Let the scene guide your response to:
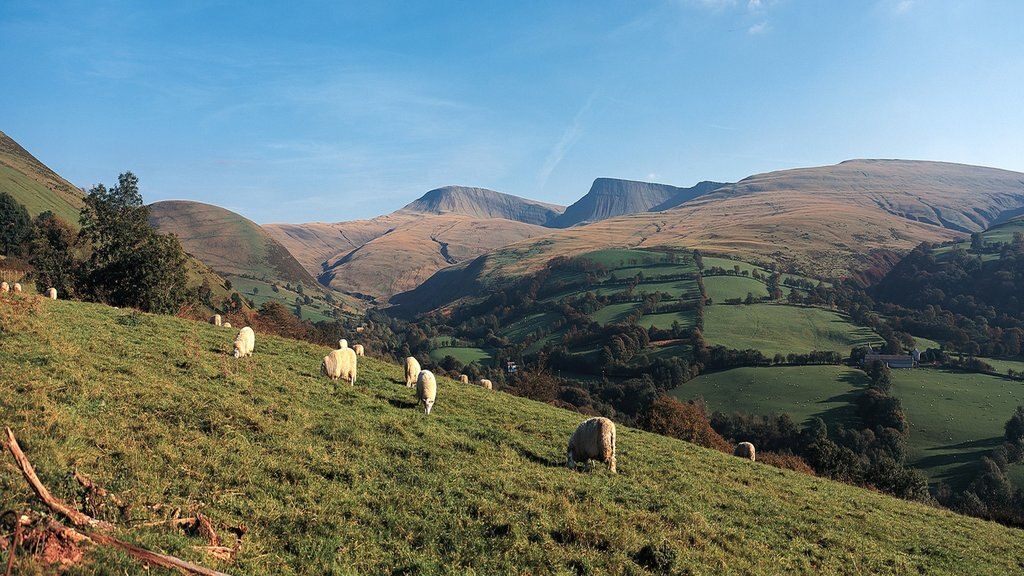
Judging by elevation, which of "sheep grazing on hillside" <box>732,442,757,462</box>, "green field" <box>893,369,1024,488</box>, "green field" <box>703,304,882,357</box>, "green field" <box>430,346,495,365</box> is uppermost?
"green field" <box>703,304,882,357</box>

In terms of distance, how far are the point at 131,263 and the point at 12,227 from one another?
61224mm

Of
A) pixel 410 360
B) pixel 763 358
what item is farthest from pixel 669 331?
pixel 410 360

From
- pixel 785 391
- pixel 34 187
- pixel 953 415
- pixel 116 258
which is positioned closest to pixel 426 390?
pixel 116 258

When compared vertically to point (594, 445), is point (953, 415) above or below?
below

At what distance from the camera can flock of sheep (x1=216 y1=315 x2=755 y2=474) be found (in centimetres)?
1733

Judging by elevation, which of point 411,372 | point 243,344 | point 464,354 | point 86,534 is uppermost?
point 243,344

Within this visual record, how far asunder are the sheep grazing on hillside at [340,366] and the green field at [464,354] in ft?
401

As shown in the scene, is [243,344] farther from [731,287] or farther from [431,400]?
[731,287]

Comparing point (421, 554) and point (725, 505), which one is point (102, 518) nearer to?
point (421, 554)

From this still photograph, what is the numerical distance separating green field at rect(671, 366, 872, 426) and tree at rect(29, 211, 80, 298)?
98888 mm

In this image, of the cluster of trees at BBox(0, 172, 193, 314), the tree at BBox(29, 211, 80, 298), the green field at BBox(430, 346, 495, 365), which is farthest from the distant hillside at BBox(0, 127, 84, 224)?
the green field at BBox(430, 346, 495, 365)

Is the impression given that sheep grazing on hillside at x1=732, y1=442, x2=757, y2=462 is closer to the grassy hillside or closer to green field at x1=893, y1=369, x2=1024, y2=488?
the grassy hillside

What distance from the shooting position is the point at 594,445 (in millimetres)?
17297

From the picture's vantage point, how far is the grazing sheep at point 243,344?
80.0 feet
